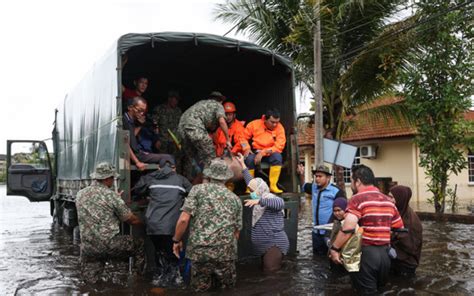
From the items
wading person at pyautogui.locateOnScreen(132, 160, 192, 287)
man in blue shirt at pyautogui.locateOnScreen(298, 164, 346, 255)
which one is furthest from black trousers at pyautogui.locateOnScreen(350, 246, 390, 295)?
wading person at pyautogui.locateOnScreen(132, 160, 192, 287)

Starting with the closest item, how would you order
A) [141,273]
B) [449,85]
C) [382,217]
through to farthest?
[382,217] → [141,273] → [449,85]

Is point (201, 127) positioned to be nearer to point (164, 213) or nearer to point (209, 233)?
point (164, 213)

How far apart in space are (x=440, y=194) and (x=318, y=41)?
18.4 feet

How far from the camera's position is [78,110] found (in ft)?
32.8

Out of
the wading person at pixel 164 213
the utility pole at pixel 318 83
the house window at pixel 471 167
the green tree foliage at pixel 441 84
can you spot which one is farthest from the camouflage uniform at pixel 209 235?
the house window at pixel 471 167

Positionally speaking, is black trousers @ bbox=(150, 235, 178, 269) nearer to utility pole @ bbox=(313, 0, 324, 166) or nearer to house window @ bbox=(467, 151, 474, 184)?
utility pole @ bbox=(313, 0, 324, 166)

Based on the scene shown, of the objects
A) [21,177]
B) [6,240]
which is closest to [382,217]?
[6,240]

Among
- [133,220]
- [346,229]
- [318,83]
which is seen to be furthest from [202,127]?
[318,83]

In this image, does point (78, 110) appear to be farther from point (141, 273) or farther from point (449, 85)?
point (449, 85)

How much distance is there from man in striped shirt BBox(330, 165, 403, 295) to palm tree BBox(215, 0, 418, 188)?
780cm

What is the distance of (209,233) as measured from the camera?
575 centimetres

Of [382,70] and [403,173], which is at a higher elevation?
[382,70]

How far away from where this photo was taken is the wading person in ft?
20.7

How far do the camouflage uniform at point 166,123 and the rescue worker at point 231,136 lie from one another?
0.78m
